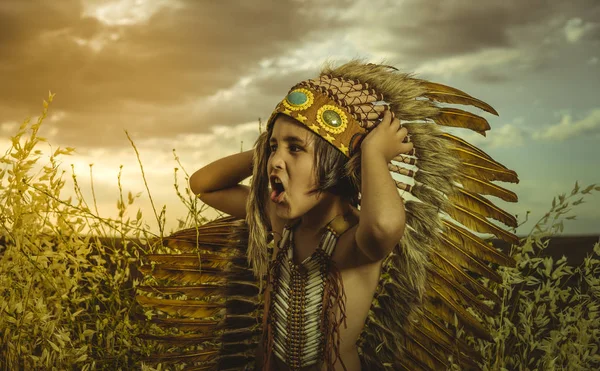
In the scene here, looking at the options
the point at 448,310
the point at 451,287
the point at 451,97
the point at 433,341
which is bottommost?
the point at 433,341

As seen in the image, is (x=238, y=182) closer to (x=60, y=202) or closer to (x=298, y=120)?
(x=298, y=120)

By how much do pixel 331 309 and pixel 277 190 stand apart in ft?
1.72

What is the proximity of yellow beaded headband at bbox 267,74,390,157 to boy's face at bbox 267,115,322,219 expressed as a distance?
2.4 inches

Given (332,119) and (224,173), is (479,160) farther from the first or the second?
(224,173)

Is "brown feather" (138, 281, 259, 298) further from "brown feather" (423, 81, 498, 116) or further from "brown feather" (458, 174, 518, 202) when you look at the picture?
"brown feather" (423, 81, 498, 116)

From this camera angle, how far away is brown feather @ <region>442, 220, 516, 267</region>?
8.36ft

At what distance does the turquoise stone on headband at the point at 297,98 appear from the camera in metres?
2.27

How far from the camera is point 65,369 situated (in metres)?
2.79

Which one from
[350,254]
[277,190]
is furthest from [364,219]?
[277,190]

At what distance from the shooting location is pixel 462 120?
2.57m

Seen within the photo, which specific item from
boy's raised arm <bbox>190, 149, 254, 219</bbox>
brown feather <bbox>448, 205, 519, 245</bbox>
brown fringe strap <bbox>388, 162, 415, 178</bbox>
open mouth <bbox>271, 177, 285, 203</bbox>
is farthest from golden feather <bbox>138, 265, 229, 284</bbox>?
brown feather <bbox>448, 205, 519, 245</bbox>

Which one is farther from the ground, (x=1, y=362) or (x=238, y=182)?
(x=238, y=182)

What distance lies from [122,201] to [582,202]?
2.40m

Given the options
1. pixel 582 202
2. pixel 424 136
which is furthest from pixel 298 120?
pixel 582 202
